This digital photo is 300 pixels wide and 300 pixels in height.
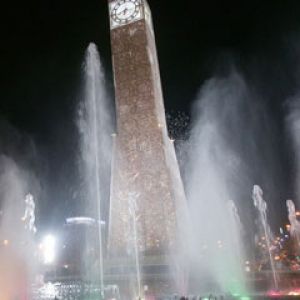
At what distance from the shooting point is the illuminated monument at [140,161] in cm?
2716

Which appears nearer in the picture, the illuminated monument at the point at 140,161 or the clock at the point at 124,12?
the illuminated monument at the point at 140,161

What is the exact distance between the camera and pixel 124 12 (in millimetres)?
34812

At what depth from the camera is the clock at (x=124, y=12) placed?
34219mm

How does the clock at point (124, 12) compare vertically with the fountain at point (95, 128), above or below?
above

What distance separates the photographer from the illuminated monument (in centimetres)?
2716

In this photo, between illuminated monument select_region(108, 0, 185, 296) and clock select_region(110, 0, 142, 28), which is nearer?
illuminated monument select_region(108, 0, 185, 296)

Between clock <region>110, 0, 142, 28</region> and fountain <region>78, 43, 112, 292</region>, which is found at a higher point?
clock <region>110, 0, 142, 28</region>

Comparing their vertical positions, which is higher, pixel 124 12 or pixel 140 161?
pixel 124 12

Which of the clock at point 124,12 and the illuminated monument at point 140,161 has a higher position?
the clock at point 124,12

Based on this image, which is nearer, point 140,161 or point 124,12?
point 140,161

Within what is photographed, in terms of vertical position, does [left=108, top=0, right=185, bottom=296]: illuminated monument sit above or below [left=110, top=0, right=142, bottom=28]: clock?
below

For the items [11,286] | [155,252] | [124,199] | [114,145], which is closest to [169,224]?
[155,252]

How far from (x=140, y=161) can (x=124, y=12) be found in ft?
53.0

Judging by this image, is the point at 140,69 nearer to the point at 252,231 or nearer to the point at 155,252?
the point at 155,252
